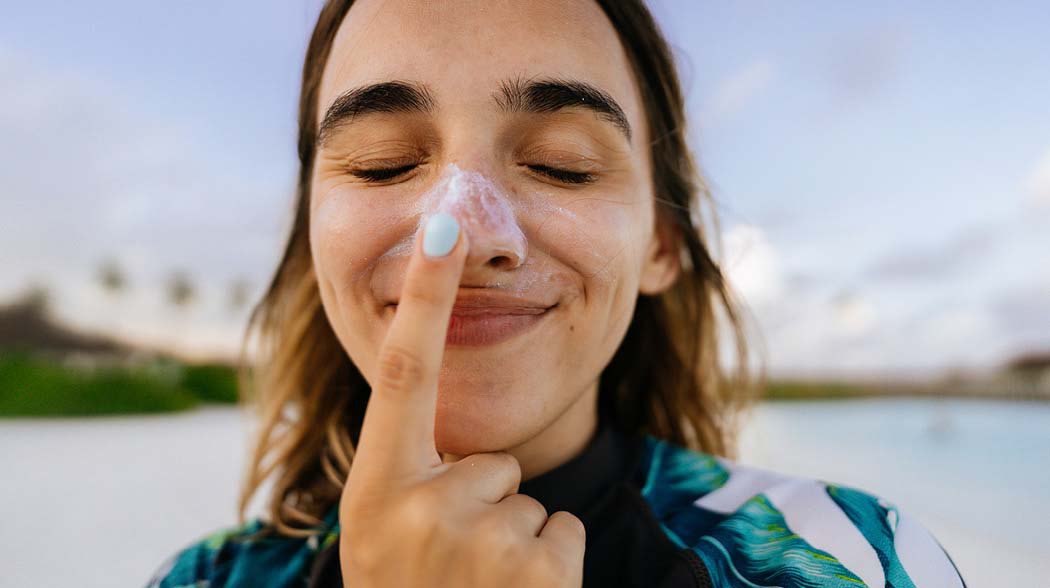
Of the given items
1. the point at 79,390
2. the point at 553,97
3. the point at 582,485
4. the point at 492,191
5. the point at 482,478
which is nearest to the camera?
the point at 482,478

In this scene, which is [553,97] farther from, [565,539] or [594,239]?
[565,539]

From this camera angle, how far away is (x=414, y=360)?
829 millimetres

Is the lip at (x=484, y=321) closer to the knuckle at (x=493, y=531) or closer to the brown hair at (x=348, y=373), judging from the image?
the knuckle at (x=493, y=531)

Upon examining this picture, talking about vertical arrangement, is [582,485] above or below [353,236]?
below

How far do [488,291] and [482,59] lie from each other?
1.34 feet

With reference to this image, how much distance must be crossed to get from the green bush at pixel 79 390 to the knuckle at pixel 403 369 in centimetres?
1018

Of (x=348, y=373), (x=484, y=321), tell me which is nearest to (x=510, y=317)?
(x=484, y=321)

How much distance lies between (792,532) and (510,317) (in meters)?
0.73

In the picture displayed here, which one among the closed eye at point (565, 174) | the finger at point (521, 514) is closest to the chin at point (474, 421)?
the finger at point (521, 514)

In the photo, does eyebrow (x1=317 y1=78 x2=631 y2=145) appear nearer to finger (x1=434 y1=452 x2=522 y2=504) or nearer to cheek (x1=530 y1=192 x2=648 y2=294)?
cheek (x1=530 y1=192 x2=648 y2=294)

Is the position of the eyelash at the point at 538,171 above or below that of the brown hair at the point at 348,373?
above

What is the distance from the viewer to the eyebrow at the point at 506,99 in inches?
43.9

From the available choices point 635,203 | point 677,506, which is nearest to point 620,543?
point 677,506

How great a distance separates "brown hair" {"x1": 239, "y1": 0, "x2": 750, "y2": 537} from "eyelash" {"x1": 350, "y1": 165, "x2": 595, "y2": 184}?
1.81 ft
